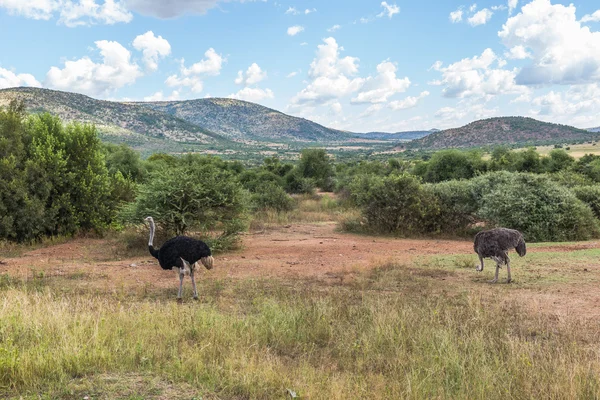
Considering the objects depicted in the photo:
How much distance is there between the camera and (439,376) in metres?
5.05

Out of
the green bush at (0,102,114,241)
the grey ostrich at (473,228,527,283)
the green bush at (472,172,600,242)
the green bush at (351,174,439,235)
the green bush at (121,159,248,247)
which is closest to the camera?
the grey ostrich at (473,228,527,283)

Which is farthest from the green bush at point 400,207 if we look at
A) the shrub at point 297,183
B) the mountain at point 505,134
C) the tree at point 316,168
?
the mountain at point 505,134

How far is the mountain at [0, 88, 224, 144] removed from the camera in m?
96.2

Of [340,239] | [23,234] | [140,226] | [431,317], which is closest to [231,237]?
[140,226]

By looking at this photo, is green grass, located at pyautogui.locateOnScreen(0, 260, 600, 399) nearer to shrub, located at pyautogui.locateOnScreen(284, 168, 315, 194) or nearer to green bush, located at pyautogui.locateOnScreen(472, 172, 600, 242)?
green bush, located at pyautogui.locateOnScreen(472, 172, 600, 242)

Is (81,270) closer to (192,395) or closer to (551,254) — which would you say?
(192,395)

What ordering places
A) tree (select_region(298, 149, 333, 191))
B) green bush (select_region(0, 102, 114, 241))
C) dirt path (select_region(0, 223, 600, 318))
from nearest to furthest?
1. dirt path (select_region(0, 223, 600, 318))
2. green bush (select_region(0, 102, 114, 241))
3. tree (select_region(298, 149, 333, 191))

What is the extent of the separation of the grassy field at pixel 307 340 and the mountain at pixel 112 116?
275 ft

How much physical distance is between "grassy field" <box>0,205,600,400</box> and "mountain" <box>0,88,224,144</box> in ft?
275

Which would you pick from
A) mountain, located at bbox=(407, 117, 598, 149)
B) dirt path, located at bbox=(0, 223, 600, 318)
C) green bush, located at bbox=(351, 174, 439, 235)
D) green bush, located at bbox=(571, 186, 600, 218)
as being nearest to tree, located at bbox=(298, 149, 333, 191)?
green bush, located at bbox=(351, 174, 439, 235)

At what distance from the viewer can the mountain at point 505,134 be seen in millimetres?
132625

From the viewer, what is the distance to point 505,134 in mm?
135125

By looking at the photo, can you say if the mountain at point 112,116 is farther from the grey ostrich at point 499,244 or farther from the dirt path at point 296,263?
the grey ostrich at point 499,244

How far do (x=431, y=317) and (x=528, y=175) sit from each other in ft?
52.0
